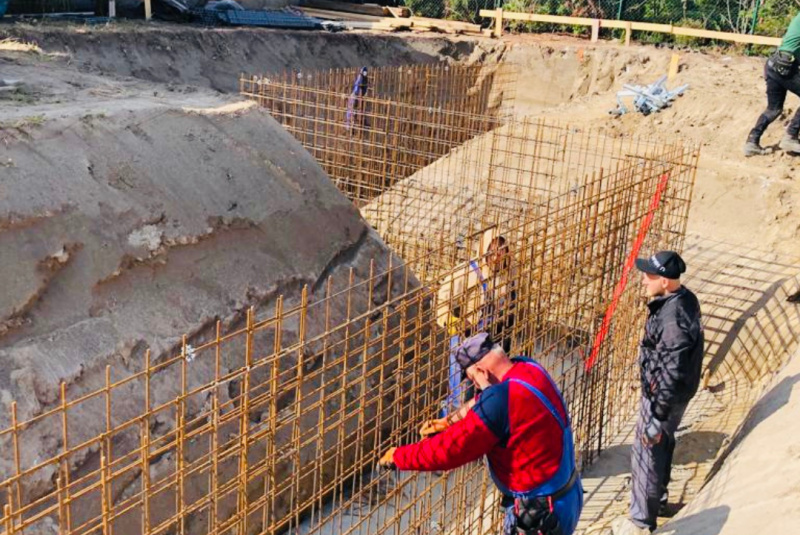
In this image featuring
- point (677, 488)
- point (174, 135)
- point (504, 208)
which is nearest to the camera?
point (677, 488)

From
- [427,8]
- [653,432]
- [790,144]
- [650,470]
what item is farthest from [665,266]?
[427,8]

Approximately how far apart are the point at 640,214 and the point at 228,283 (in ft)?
9.97

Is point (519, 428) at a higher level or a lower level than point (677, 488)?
higher

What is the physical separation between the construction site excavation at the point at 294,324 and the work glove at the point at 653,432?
1.37 feet

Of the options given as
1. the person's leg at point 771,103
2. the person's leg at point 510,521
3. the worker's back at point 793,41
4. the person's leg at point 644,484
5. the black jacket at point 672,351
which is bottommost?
the person's leg at point 644,484

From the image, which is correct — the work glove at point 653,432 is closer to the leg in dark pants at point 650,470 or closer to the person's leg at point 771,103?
the leg in dark pants at point 650,470

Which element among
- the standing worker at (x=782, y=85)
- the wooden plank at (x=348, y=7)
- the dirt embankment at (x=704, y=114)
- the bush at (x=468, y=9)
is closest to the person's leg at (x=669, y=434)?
the dirt embankment at (x=704, y=114)

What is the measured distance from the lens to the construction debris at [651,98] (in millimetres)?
13039

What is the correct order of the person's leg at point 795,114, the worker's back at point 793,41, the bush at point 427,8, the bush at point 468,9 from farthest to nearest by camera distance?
the bush at point 427,8 → the bush at point 468,9 → the person's leg at point 795,114 → the worker's back at point 793,41

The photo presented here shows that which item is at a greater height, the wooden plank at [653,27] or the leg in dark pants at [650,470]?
the wooden plank at [653,27]

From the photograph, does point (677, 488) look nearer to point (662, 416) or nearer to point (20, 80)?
point (662, 416)

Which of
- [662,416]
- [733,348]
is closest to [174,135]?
[662,416]

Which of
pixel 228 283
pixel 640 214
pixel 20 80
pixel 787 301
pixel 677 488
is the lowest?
pixel 677 488

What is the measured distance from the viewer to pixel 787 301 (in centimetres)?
775
